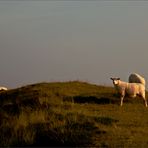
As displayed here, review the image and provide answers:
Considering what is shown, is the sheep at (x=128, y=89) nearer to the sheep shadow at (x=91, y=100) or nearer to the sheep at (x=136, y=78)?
the sheep shadow at (x=91, y=100)

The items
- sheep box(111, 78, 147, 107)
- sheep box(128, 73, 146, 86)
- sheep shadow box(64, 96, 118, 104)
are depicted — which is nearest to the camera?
sheep shadow box(64, 96, 118, 104)

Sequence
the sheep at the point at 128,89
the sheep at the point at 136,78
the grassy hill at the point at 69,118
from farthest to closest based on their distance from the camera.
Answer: the sheep at the point at 136,78, the sheep at the point at 128,89, the grassy hill at the point at 69,118

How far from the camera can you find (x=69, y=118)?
21.3 m

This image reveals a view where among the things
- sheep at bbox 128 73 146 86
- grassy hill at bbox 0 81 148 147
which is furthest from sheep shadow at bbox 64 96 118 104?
sheep at bbox 128 73 146 86

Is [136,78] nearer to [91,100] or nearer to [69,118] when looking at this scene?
[91,100]

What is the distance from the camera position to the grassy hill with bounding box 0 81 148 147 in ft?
61.5

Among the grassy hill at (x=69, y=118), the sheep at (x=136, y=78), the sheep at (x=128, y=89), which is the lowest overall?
the grassy hill at (x=69, y=118)

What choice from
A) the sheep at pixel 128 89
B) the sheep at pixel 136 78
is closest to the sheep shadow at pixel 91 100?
the sheep at pixel 128 89

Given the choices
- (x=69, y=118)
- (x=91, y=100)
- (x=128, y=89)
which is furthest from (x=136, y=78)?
(x=69, y=118)

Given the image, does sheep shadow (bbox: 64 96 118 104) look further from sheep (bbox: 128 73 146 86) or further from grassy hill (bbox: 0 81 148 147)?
sheep (bbox: 128 73 146 86)

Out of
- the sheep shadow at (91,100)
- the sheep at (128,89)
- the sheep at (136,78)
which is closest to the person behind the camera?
the sheep shadow at (91,100)

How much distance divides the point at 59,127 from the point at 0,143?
233cm

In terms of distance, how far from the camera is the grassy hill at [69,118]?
18734 mm

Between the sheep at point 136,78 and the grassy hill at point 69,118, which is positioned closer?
the grassy hill at point 69,118
